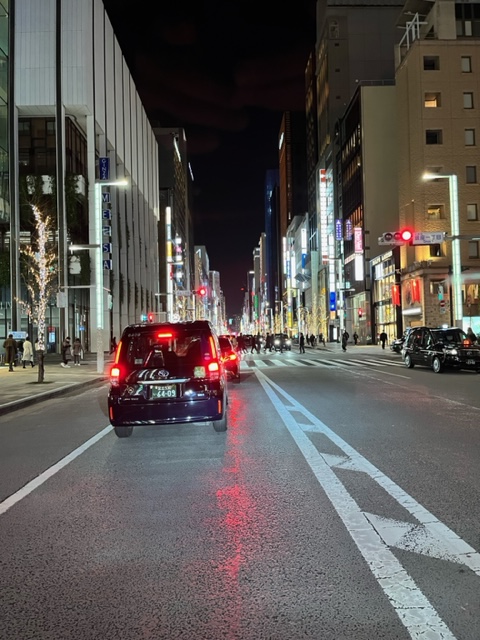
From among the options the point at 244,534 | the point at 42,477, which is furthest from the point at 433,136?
the point at 244,534

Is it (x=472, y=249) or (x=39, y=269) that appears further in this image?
(x=472, y=249)

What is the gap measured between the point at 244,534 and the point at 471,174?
54953 millimetres

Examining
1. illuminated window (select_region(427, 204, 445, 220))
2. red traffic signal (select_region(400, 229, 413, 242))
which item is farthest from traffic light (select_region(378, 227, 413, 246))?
illuminated window (select_region(427, 204, 445, 220))

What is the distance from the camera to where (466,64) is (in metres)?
53.8

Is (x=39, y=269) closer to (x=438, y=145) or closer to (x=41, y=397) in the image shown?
(x=41, y=397)

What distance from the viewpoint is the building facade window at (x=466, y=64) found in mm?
53709

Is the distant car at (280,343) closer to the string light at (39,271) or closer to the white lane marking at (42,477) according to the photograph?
the string light at (39,271)

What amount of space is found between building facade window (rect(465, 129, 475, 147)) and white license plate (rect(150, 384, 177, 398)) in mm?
52199

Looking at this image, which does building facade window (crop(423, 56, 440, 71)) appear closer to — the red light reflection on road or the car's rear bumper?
the car's rear bumper

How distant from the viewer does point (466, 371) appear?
23.8 meters

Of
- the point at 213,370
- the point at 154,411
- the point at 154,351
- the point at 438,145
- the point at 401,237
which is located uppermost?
the point at 438,145

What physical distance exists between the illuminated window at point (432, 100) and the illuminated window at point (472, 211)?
31.9ft

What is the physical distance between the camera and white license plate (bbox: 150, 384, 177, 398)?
9000 millimetres

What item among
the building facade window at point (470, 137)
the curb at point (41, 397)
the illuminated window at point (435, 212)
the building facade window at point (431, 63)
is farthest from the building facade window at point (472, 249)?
the curb at point (41, 397)
